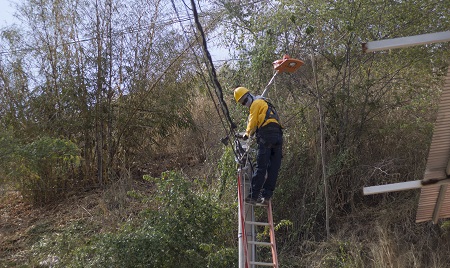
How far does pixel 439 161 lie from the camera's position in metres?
5.55

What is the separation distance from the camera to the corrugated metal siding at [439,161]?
5.25 metres

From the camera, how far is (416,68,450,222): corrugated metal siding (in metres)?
5.25

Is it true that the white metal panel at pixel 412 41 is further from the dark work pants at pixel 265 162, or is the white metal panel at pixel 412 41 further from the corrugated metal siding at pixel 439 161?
the dark work pants at pixel 265 162

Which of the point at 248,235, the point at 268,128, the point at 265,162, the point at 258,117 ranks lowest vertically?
the point at 248,235

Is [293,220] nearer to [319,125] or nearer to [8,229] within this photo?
[319,125]

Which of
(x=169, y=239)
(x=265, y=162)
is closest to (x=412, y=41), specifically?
(x=265, y=162)

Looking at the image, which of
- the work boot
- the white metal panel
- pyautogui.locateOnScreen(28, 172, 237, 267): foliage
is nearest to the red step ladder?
the work boot

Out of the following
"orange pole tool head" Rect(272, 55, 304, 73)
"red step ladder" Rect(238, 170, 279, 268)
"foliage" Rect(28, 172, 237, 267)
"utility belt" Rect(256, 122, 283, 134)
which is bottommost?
"foliage" Rect(28, 172, 237, 267)

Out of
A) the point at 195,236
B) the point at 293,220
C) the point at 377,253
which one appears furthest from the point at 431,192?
the point at 293,220

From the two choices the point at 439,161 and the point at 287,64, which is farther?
the point at 287,64

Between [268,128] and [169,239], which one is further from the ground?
[268,128]

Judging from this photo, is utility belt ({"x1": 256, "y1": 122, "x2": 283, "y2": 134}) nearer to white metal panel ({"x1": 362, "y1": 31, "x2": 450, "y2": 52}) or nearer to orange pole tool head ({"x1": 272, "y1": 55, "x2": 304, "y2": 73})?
orange pole tool head ({"x1": 272, "y1": 55, "x2": 304, "y2": 73})

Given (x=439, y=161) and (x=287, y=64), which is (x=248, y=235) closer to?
(x=287, y=64)

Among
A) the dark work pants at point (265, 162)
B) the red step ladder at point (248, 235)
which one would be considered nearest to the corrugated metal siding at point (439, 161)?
the red step ladder at point (248, 235)
